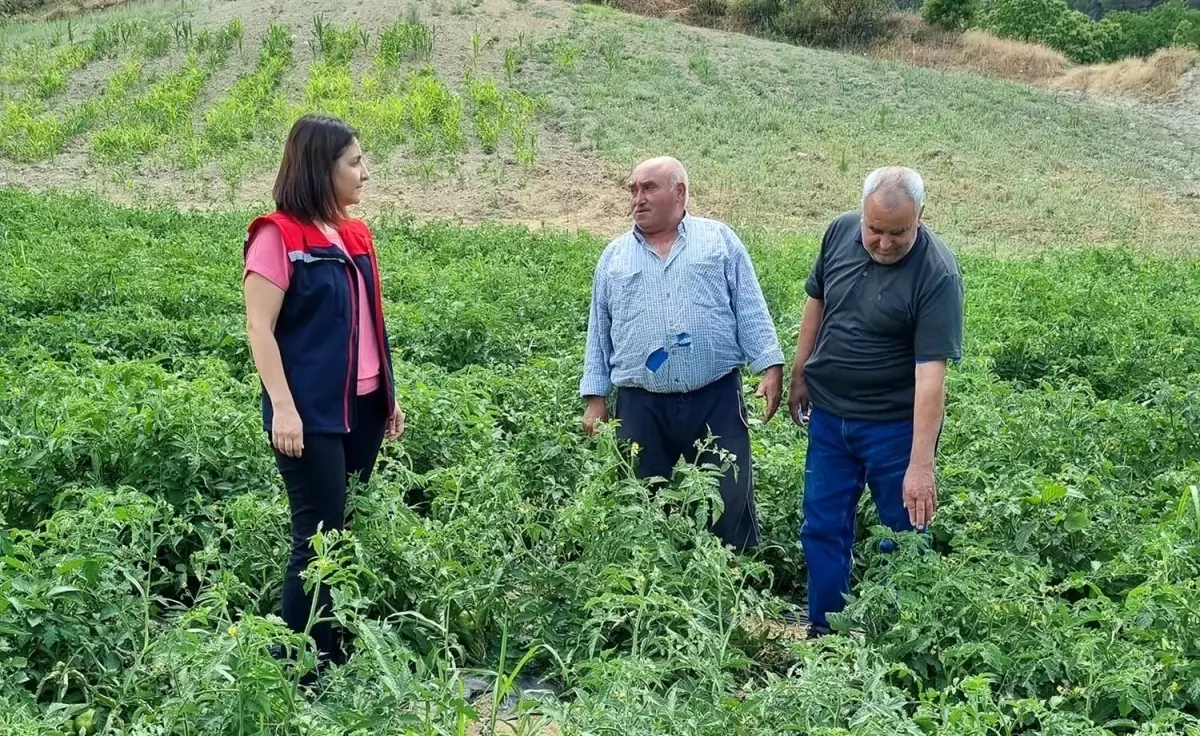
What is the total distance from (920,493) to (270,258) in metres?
2.12

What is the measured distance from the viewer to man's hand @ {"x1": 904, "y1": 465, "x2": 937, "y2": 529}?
11.3 feet

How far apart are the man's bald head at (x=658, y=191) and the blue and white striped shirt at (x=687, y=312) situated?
0.12 meters

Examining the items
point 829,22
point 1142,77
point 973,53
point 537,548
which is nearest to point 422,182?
point 537,548

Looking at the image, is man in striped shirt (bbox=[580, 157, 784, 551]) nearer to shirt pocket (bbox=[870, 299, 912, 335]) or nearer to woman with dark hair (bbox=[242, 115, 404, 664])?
shirt pocket (bbox=[870, 299, 912, 335])

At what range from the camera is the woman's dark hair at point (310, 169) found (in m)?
3.21

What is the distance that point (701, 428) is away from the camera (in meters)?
3.94

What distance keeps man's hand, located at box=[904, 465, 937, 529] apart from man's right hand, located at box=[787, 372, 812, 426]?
0.59 metres

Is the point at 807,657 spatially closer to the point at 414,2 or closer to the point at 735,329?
the point at 735,329

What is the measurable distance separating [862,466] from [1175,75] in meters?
30.2

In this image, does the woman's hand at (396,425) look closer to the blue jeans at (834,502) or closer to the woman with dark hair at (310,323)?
the woman with dark hair at (310,323)

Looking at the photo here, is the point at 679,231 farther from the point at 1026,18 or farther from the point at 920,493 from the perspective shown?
the point at 1026,18

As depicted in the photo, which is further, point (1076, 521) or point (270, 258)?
point (1076, 521)

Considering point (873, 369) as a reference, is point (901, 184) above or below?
above

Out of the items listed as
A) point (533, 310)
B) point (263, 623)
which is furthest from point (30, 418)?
point (533, 310)
